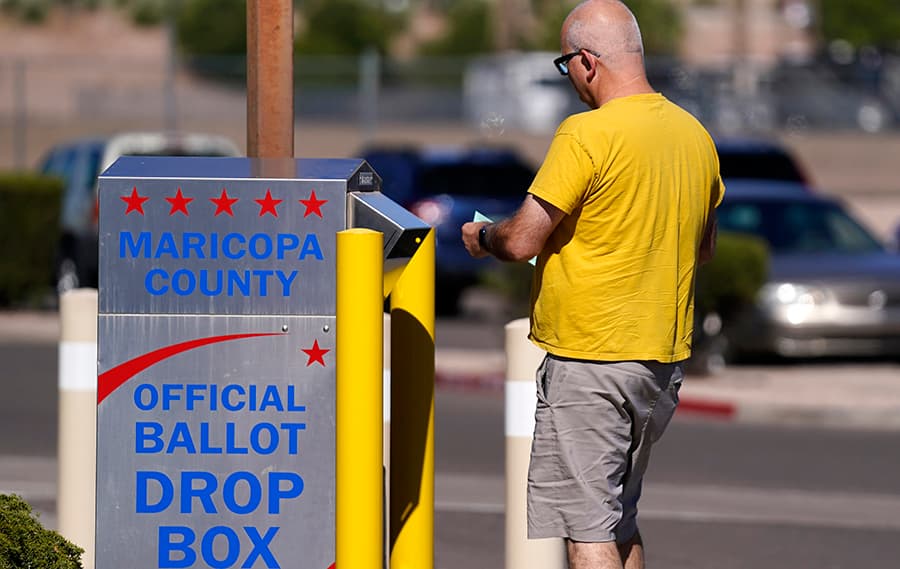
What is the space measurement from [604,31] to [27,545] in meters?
2.16

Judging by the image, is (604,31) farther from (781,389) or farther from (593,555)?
(781,389)

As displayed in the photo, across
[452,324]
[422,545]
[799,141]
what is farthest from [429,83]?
[422,545]

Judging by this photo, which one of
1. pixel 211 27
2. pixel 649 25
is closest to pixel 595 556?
pixel 211 27

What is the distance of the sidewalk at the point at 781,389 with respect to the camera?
11.8 meters

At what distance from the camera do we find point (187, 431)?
15.8 ft

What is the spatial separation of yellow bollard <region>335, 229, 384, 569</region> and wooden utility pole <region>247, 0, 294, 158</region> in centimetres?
122

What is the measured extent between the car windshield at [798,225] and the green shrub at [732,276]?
4.84ft

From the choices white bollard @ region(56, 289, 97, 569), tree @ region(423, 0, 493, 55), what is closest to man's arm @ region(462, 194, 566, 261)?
white bollard @ region(56, 289, 97, 569)

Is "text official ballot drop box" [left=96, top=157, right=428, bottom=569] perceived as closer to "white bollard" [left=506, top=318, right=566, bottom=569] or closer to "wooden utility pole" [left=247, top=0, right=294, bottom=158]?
"wooden utility pole" [left=247, top=0, right=294, bottom=158]

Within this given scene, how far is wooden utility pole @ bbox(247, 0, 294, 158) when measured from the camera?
567cm

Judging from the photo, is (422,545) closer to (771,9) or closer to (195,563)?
(195,563)

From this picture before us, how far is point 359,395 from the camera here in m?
4.55

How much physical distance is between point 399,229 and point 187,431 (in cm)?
82

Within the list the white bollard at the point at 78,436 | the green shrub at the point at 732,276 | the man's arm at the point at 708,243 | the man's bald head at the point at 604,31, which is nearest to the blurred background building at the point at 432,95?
the green shrub at the point at 732,276
